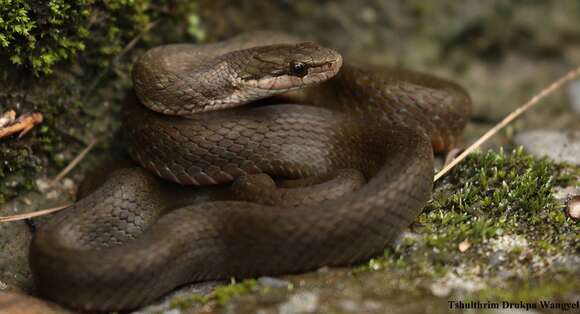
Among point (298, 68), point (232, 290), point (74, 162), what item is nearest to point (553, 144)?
point (298, 68)

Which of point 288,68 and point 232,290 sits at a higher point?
point 288,68

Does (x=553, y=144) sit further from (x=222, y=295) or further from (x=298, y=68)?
(x=222, y=295)

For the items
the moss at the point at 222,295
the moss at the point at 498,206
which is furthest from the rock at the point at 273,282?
the moss at the point at 498,206

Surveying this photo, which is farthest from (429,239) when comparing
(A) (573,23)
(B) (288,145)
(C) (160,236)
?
(A) (573,23)

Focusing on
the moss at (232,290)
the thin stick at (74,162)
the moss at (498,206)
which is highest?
the moss at (498,206)

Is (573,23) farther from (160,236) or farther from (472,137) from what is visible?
(160,236)

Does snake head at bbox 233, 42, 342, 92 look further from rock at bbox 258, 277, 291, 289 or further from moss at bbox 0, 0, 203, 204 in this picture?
rock at bbox 258, 277, 291, 289

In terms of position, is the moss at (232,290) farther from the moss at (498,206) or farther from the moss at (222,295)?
the moss at (498,206)
